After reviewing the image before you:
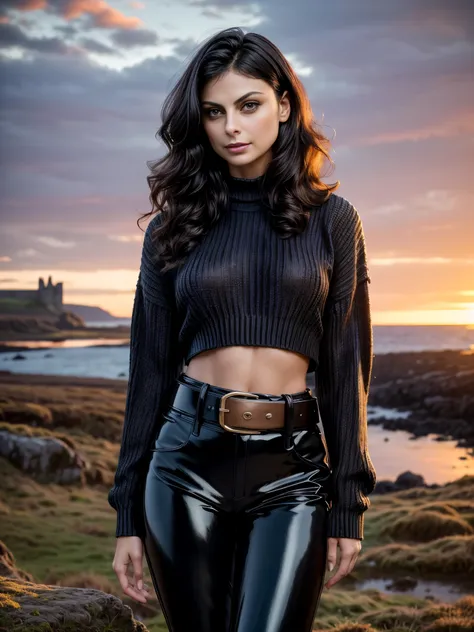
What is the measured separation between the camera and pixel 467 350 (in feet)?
25.2

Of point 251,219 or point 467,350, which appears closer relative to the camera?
point 251,219

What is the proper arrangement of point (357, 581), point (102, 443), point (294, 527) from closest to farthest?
point (294, 527) → point (357, 581) → point (102, 443)

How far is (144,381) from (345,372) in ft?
1.94

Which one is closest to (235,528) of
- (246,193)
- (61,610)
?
(61,610)

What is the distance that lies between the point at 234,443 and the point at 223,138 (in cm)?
85

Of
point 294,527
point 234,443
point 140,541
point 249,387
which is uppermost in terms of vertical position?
point 249,387

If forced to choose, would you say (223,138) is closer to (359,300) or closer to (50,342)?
(359,300)

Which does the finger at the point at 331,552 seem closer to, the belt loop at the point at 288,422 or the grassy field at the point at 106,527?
the belt loop at the point at 288,422

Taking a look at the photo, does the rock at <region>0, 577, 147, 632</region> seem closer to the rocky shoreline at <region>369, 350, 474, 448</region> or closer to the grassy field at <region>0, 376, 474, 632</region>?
the grassy field at <region>0, 376, 474, 632</region>

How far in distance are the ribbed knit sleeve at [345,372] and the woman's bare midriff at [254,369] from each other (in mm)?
100

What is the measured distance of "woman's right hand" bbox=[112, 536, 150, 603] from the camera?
7.38 ft

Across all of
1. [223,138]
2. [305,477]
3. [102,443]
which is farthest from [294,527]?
[102,443]

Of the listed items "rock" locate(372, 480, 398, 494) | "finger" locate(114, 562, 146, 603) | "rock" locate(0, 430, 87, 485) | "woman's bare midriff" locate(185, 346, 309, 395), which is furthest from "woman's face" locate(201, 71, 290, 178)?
"rock" locate(372, 480, 398, 494)

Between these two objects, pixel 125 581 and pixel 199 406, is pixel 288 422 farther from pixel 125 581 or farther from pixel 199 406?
pixel 125 581
